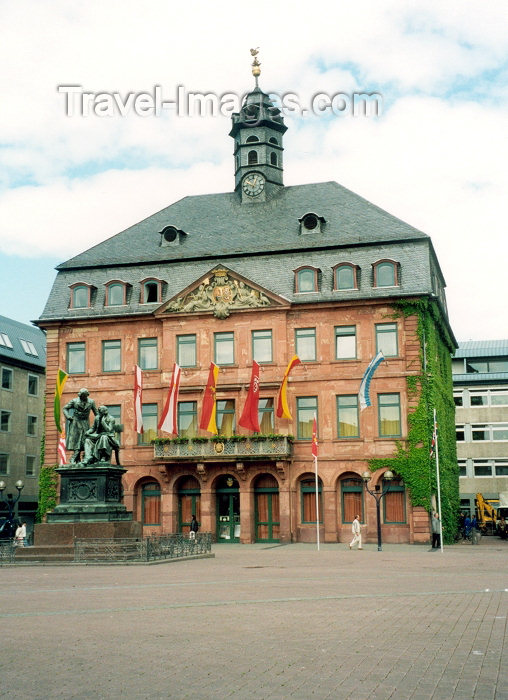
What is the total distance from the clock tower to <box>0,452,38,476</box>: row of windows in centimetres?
2849

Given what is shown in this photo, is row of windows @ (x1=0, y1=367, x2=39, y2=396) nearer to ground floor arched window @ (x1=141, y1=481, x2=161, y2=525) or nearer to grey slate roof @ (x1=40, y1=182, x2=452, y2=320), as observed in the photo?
grey slate roof @ (x1=40, y1=182, x2=452, y2=320)

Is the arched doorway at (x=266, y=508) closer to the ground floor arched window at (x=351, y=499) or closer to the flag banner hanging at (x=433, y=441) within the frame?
the ground floor arched window at (x=351, y=499)

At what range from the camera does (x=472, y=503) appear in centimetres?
7869

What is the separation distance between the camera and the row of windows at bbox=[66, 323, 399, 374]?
49.9 metres

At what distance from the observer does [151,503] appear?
52094 mm

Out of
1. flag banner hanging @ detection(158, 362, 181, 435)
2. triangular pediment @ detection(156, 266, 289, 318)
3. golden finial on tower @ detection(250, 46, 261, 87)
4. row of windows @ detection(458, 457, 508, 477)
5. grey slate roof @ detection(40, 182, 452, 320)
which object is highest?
golden finial on tower @ detection(250, 46, 261, 87)

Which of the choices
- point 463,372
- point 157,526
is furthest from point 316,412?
point 463,372

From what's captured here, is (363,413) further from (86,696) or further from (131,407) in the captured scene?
(86,696)

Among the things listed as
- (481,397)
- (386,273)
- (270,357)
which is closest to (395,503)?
(270,357)

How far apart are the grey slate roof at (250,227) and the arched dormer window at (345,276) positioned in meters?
1.53

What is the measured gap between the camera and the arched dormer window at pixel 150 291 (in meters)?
53.8

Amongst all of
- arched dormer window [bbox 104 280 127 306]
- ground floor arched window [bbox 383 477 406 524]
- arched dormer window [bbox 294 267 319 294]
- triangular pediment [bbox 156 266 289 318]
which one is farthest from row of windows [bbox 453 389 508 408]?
arched dormer window [bbox 104 280 127 306]

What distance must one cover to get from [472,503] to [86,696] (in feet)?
239

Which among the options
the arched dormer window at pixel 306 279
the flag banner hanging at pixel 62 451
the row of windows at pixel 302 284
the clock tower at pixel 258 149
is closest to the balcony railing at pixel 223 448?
the flag banner hanging at pixel 62 451
